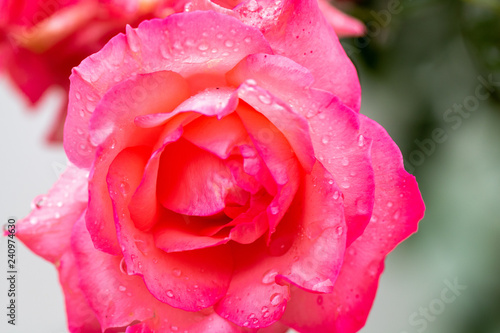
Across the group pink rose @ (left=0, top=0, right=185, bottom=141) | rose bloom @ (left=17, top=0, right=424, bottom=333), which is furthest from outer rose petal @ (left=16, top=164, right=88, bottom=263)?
pink rose @ (left=0, top=0, right=185, bottom=141)

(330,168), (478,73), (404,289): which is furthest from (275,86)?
(404,289)

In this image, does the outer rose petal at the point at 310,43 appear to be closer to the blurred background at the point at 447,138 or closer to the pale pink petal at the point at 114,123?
the pale pink petal at the point at 114,123

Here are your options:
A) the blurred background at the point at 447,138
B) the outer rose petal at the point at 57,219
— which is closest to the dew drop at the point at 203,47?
the outer rose petal at the point at 57,219

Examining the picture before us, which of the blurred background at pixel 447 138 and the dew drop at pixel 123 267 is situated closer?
the dew drop at pixel 123 267

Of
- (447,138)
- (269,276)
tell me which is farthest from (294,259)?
(447,138)

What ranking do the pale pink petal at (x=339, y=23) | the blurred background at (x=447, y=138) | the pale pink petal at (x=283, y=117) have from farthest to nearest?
the blurred background at (x=447, y=138) → the pale pink petal at (x=339, y=23) → the pale pink petal at (x=283, y=117)

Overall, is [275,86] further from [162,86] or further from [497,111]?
[497,111]

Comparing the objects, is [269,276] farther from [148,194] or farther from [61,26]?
[61,26]
